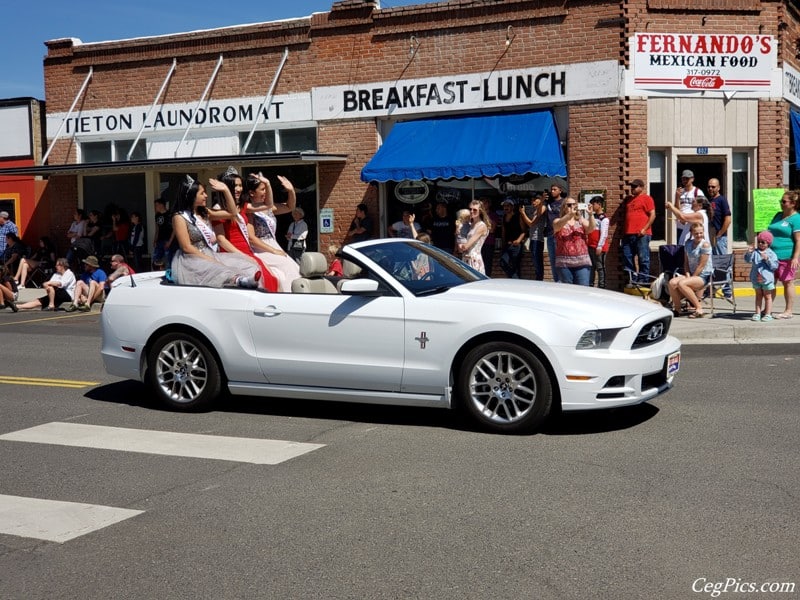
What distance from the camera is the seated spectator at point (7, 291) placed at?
64.0 feet

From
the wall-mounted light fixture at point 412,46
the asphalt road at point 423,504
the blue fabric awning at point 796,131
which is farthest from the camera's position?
the wall-mounted light fixture at point 412,46

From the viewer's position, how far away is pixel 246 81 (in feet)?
72.1

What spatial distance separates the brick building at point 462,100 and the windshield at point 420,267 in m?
9.66

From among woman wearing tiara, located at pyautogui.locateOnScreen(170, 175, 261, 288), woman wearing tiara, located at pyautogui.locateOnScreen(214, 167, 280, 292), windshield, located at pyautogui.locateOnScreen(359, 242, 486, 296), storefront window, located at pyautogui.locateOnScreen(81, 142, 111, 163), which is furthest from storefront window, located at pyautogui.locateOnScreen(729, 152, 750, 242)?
storefront window, located at pyautogui.locateOnScreen(81, 142, 111, 163)

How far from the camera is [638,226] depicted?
17.4 m

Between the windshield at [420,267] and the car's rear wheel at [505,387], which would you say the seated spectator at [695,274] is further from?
the car's rear wheel at [505,387]

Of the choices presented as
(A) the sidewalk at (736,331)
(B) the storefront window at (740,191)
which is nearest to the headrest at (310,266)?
(A) the sidewalk at (736,331)

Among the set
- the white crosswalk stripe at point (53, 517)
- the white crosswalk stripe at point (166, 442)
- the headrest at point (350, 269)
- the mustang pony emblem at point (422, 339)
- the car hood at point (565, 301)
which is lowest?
the white crosswalk stripe at point (53, 517)

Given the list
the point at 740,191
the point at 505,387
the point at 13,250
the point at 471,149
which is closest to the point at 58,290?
the point at 13,250

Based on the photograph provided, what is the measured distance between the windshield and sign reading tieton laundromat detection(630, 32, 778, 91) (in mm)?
10970

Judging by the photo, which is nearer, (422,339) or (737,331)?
(422,339)

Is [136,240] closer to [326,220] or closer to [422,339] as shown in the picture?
[326,220]

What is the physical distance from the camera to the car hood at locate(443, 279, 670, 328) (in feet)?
23.2

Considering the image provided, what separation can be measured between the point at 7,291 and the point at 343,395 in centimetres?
1393
